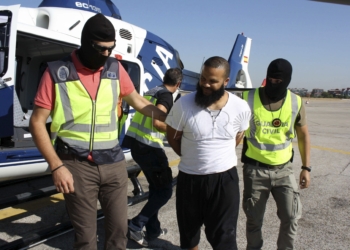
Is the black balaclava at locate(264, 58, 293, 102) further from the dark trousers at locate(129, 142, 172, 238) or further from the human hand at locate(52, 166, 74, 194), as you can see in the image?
the human hand at locate(52, 166, 74, 194)

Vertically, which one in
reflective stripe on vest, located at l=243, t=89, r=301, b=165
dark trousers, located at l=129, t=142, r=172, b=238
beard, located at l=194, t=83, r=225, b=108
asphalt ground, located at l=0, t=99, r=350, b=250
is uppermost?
beard, located at l=194, t=83, r=225, b=108

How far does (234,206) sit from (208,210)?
0.61ft

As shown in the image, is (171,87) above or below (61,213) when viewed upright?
above

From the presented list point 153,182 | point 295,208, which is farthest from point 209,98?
point 153,182

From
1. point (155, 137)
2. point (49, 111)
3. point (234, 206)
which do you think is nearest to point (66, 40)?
point (155, 137)

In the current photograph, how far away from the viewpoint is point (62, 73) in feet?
7.16

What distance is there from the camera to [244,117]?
2582 millimetres

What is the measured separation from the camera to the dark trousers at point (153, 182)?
3.40m

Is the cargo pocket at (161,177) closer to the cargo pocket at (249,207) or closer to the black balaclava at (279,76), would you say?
the cargo pocket at (249,207)

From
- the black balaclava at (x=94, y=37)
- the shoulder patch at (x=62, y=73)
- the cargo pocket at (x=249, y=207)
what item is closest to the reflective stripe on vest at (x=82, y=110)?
the shoulder patch at (x=62, y=73)

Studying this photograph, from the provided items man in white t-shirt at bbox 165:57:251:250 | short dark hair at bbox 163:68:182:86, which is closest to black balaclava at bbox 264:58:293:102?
man in white t-shirt at bbox 165:57:251:250

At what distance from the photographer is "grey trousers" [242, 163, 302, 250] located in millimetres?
2881

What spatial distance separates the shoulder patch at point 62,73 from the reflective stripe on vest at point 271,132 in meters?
1.53

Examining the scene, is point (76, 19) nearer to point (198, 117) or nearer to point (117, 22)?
point (117, 22)
